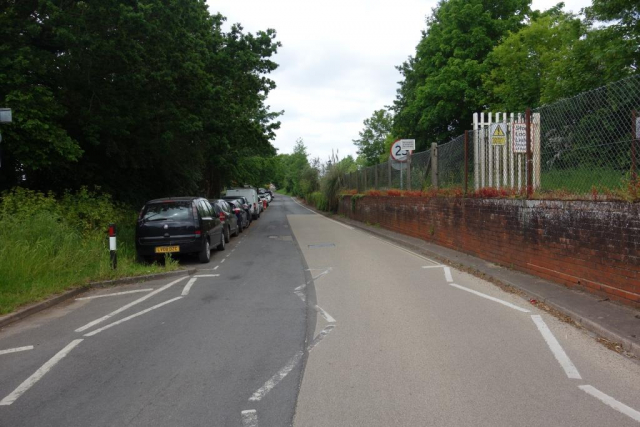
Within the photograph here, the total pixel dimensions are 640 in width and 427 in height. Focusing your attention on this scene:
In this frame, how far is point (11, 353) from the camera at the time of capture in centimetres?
529

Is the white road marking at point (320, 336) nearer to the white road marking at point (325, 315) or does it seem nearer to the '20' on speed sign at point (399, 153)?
the white road marking at point (325, 315)

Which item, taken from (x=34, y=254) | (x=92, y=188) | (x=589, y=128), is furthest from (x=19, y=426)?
(x=92, y=188)

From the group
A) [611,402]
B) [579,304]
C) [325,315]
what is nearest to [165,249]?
[325,315]

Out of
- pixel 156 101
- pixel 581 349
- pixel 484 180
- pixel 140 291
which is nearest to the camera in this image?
pixel 581 349

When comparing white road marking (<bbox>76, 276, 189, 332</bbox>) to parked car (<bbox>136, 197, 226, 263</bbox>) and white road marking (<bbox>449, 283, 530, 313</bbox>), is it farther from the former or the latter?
white road marking (<bbox>449, 283, 530, 313</bbox>)

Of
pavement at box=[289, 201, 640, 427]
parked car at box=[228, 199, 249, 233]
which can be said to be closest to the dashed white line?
pavement at box=[289, 201, 640, 427]

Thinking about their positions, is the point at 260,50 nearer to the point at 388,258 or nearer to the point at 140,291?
the point at 388,258

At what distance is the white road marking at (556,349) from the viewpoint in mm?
4352

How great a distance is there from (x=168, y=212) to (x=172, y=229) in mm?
516

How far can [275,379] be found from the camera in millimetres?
4273

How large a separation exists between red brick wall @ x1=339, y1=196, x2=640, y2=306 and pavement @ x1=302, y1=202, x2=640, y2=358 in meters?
0.21

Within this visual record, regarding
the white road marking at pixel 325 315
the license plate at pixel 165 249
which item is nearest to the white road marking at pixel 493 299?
the white road marking at pixel 325 315

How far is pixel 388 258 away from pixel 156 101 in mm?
8887

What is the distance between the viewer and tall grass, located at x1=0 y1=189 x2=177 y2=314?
8.00m
